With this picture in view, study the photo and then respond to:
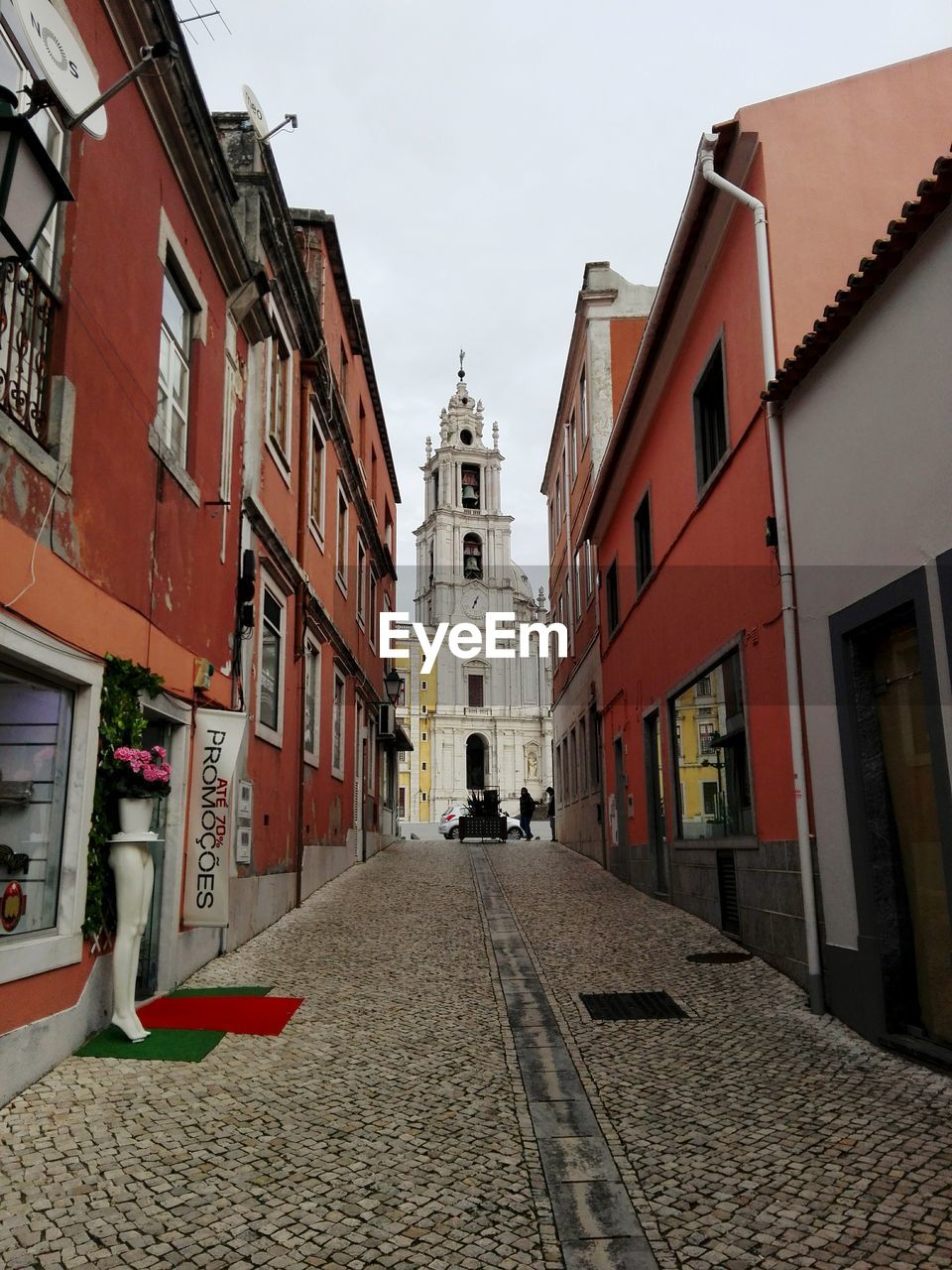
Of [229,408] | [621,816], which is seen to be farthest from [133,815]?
[621,816]

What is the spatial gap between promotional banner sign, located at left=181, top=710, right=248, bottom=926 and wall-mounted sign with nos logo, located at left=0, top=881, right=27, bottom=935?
229cm

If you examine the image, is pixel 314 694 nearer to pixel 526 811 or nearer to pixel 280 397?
pixel 280 397

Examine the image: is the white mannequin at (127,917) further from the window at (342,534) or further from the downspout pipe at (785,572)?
the window at (342,534)

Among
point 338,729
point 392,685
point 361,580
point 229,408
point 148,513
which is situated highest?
point 361,580

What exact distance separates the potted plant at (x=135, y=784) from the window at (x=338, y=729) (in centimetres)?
950

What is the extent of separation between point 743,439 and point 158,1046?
20.5 feet

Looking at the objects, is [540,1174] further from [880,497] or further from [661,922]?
[661,922]

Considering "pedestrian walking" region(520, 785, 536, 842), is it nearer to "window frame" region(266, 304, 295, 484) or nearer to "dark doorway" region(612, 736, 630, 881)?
"dark doorway" region(612, 736, 630, 881)

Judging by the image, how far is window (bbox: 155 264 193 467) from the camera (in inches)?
302

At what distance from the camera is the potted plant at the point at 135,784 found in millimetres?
5977

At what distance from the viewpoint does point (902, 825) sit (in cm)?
598

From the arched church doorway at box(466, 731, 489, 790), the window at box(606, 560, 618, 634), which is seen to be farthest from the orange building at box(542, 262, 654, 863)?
the arched church doorway at box(466, 731, 489, 790)

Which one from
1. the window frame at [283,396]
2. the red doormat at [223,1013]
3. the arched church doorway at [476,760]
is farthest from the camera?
the arched church doorway at [476,760]

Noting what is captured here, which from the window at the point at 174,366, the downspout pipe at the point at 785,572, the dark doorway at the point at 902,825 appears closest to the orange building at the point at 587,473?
the downspout pipe at the point at 785,572
